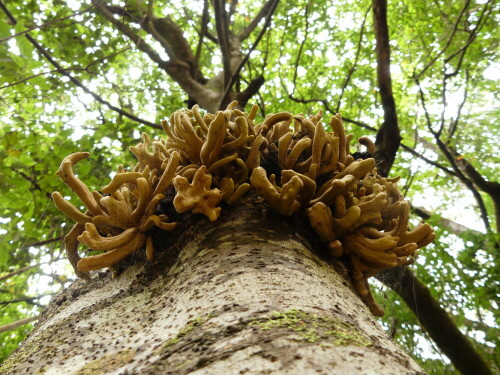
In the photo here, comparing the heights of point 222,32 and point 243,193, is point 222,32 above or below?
above

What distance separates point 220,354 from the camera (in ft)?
2.89

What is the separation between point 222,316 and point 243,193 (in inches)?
31.3

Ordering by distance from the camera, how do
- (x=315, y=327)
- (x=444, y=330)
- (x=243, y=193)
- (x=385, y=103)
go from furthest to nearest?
(x=385, y=103) < (x=444, y=330) < (x=243, y=193) < (x=315, y=327)

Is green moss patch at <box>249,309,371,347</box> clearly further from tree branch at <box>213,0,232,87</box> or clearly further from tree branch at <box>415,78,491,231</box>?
tree branch at <box>415,78,491,231</box>

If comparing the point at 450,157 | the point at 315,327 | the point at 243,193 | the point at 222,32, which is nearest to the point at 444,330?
the point at 243,193

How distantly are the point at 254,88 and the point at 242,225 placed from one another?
2.48 m

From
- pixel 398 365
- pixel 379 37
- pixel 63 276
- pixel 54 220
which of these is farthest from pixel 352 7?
pixel 398 365

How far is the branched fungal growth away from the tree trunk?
0.12m

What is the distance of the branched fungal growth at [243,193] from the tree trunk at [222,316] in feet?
0.39

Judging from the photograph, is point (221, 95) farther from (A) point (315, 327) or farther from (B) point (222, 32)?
(A) point (315, 327)

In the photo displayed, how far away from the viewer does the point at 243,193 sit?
1.78m

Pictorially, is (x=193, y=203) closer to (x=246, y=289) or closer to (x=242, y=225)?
(x=242, y=225)

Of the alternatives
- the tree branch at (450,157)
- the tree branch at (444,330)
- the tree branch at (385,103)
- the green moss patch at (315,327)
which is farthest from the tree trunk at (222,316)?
the tree branch at (450,157)

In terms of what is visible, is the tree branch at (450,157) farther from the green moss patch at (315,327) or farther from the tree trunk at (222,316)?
the green moss patch at (315,327)
